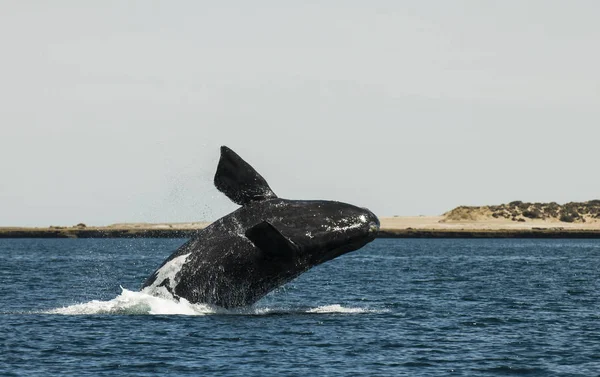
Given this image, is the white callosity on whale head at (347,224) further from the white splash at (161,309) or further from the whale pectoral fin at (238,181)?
the white splash at (161,309)

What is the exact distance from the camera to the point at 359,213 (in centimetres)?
2266

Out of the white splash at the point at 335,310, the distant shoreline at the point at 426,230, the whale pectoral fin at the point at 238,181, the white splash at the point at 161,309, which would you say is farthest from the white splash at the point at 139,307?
the distant shoreline at the point at 426,230

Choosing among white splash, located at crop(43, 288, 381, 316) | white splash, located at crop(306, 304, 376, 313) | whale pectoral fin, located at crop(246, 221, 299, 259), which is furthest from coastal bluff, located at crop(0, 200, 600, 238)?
whale pectoral fin, located at crop(246, 221, 299, 259)

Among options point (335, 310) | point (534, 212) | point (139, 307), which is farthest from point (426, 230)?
point (139, 307)

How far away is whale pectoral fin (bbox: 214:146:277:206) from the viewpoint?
21.8 m

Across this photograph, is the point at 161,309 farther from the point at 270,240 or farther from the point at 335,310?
the point at 335,310

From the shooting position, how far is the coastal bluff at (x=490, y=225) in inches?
5527

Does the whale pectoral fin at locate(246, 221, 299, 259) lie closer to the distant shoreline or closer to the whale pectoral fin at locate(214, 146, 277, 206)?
the whale pectoral fin at locate(214, 146, 277, 206)

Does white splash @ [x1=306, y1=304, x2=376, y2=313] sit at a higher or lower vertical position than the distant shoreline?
lower

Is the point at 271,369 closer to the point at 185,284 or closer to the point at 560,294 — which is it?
the point at 185,284

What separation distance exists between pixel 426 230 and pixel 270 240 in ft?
435

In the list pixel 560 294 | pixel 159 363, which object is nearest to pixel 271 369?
pixel 159 363

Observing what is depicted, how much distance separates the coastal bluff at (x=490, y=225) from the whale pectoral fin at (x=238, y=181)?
393ft

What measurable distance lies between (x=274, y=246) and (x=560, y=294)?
66.7 feet
